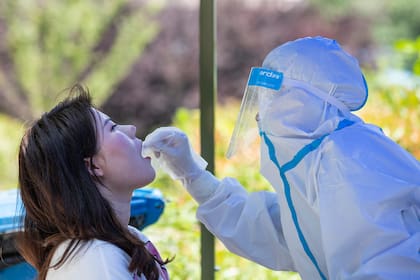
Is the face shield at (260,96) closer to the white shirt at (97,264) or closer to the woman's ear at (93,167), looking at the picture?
the woman's ear at (93,167)

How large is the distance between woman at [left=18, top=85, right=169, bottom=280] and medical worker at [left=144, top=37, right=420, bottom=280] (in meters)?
0.31

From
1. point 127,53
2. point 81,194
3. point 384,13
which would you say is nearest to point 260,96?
point 81,194

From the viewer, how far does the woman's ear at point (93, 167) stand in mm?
1899

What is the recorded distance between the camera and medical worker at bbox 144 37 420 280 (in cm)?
189

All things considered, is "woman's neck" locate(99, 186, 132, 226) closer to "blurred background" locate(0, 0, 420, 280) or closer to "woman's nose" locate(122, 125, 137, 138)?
"woman's nose" locate(122, 125, 137, 138)

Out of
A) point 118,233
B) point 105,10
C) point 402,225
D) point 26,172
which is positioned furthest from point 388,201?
point 105,10

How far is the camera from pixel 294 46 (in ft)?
6.93

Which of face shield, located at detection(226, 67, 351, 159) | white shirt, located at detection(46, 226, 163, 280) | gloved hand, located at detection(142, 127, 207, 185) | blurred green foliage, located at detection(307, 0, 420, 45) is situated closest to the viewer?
white shirt, located at detection(46, 226, 163, 280)

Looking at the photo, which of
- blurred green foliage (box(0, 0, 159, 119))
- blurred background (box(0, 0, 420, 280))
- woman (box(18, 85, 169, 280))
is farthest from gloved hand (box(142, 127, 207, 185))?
blurred green foliage (box(0, 0, 159, 119))

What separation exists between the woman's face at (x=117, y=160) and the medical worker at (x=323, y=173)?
0.28 metres

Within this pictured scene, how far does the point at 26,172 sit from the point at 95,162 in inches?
6.8

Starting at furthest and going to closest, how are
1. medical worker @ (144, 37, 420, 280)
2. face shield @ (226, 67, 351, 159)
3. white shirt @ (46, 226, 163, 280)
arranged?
face shield @ (226, 67, 351, 159), medical worker @ (144, 37, 420, 280), white shirt @ (46, 226, 163, 280)

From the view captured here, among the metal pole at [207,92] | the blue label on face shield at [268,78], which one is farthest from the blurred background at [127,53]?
the blue label on face shield at [268,78]

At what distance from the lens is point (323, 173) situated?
6.48 ft
